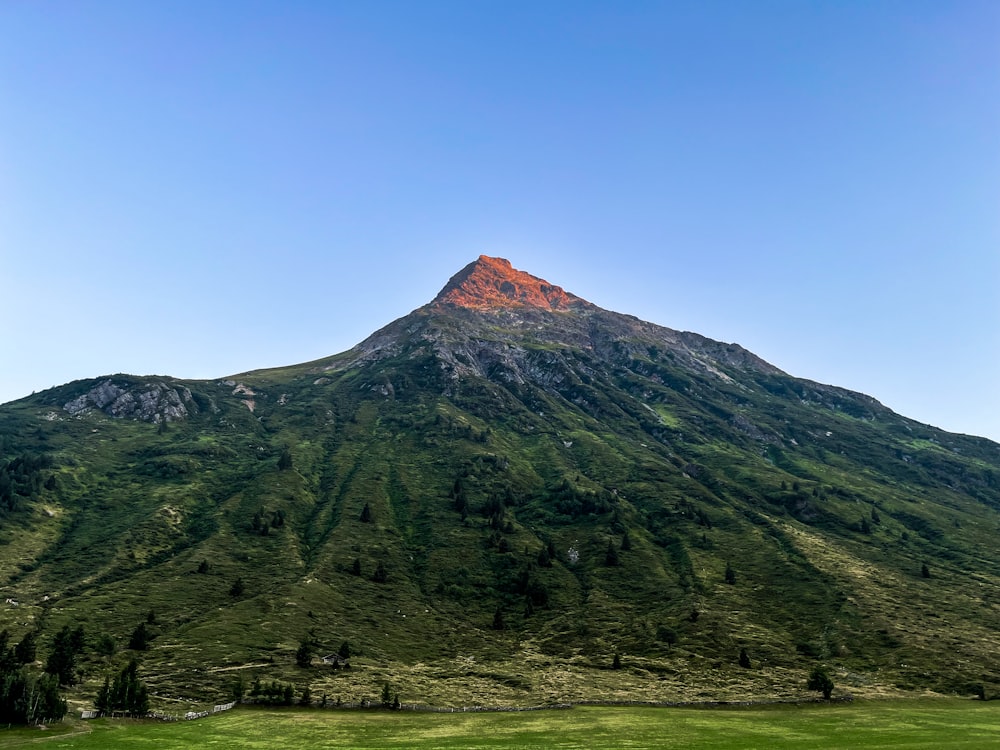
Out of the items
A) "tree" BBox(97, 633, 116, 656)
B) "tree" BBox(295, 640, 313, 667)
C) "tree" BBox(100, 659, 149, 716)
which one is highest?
"tree" BBox(100, 659, 149, 716)

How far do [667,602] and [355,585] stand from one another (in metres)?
79.2

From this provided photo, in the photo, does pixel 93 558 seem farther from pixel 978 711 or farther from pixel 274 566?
pixel 978 711

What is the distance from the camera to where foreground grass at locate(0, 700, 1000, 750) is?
5362cm

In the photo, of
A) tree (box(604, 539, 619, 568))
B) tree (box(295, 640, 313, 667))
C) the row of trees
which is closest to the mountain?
tree (box(604, 539, 619, 568))

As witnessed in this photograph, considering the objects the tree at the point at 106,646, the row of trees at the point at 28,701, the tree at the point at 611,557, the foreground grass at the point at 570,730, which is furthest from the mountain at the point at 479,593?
the foreground grass at the point at 570,730

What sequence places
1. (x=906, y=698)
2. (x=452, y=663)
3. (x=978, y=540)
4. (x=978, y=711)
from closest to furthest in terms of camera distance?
(x=978, y=711), (x=906, y=698), (x=452, y=663), (x=978, y=540)

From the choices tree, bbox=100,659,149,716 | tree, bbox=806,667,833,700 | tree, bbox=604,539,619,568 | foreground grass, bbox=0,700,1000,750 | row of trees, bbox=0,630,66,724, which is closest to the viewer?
foreground grass, bbox=0,700,1000,750

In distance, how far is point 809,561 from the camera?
513 ft

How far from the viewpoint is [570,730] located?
2462 inches

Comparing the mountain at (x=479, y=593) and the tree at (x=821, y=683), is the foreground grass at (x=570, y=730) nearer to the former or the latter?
the tree at (x=821, y=683)

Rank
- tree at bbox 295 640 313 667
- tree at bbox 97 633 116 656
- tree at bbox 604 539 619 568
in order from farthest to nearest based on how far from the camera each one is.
→ tree at bbox 604 539 619 568 < tree at bbox 295 640 313 667 < tree at bbox 97 633 116 656

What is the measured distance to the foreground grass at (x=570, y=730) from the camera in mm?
53625

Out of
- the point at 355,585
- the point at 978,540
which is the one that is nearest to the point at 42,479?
the point at 355,585

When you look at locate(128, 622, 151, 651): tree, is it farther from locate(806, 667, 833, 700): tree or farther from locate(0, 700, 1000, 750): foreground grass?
locate(806, 667, 833, 700): tree
